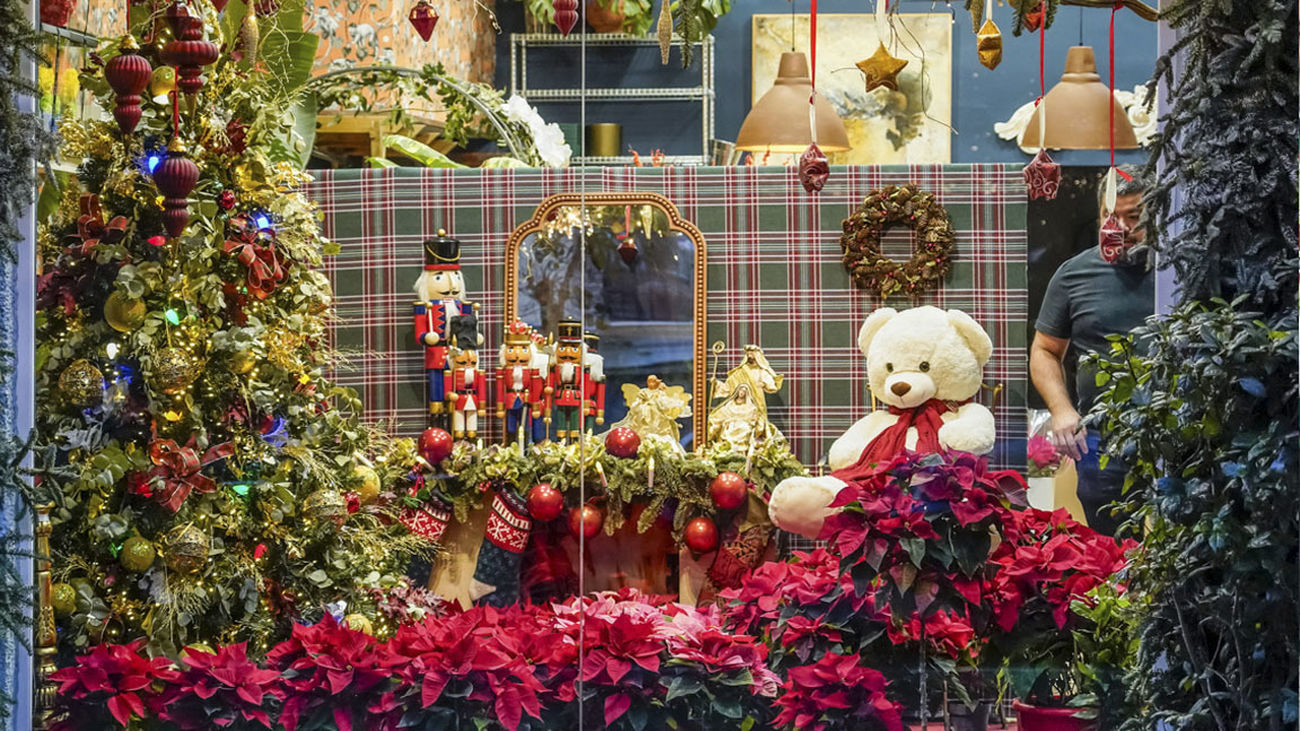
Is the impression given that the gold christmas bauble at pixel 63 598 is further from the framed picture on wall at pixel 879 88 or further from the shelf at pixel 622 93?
the framed picture on wall at pixel 879 88

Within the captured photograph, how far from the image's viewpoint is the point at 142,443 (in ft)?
10.2

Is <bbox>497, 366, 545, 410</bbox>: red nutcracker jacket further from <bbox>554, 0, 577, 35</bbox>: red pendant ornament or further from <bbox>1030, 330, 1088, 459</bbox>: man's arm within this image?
<bbox>1030, 330, 1088, 459</bbox>: man's arm

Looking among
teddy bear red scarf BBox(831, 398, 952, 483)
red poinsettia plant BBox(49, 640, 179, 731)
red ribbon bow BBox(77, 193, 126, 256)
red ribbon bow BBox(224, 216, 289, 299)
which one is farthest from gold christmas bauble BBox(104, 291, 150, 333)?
teddy bear red scarf BBox(831, 398, 952, 483)

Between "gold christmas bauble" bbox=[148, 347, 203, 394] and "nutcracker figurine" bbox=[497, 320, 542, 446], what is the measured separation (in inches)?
33.6

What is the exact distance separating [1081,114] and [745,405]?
100cm

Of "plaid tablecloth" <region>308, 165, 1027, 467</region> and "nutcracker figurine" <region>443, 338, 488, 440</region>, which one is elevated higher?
"plaid tablecloth" <region>308, 165, 1027, 467</region>

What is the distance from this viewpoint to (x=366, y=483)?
3.50m

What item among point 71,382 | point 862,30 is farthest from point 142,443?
point 862,30

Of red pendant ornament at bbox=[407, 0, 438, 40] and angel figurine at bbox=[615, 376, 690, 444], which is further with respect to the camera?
angel figurine at bbox=[615, 376, 690, 444]

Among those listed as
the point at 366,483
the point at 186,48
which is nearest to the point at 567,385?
the point at 366,483

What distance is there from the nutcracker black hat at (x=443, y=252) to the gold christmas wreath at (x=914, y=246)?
3.18 ft

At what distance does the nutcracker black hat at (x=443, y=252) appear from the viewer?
13.1 ft

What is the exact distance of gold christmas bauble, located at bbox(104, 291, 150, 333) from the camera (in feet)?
9.95

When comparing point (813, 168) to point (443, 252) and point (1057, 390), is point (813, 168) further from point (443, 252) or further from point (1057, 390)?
point (443, 252)
